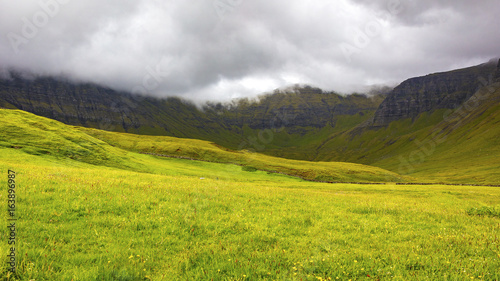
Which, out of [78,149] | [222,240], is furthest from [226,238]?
[78,149]

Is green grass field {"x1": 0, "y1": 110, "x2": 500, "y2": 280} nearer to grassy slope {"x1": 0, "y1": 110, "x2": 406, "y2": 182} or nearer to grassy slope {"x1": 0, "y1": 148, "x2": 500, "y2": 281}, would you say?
grassy slope {"x1": 0, "y1": 148, "x2": 500, "y2": 281}

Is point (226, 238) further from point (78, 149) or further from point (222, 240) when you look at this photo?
point (78, 149)

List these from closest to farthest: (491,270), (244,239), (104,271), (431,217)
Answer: (104,271) < (491,270) < (244,239) < (431,217)

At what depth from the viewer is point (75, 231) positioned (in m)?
8.71

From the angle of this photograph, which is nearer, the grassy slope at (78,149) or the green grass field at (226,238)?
the green grass field at (226,238)

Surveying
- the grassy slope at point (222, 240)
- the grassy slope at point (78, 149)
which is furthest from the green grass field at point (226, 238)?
the grassy slope at point (78, 149)

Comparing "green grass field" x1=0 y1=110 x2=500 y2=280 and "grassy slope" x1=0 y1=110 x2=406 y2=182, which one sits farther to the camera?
"grassy slope" x1=0 y1=110 x2=406 y2=182

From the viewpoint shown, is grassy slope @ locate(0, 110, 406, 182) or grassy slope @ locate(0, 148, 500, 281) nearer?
grassy slope @ locate(0, 148, 500, 281)

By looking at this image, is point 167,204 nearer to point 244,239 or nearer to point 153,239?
point 153,239

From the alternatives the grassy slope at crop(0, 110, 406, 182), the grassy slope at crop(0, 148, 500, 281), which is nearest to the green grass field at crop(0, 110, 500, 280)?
the grassy slope at crop(0, 148, 500, 281)

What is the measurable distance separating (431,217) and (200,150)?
104m

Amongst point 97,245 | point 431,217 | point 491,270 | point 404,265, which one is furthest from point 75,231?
point 431,217

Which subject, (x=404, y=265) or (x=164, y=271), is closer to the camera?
(x=164, y=271)

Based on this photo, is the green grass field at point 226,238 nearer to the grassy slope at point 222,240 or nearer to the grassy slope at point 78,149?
the grassy slope at point 222,240
